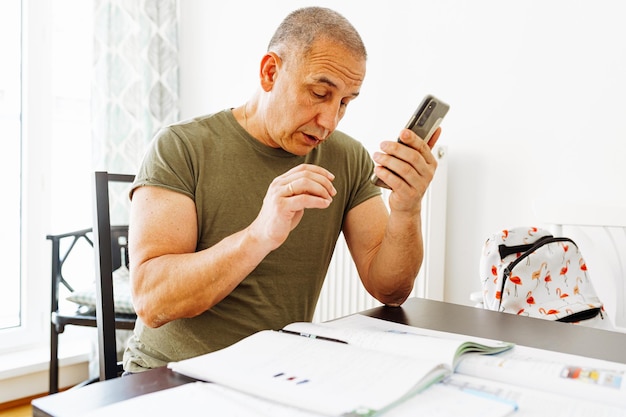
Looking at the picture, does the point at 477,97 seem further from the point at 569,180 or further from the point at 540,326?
the point at 540,326

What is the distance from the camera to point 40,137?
2725 mm

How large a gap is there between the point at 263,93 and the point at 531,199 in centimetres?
110

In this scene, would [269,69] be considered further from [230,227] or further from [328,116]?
[230,227]

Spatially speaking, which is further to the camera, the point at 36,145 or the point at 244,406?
the point at 36,145

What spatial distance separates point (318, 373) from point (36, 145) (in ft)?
7.97

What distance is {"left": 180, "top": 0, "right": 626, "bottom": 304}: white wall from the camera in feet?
6.03

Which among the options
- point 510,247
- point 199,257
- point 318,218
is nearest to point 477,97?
point 510,247

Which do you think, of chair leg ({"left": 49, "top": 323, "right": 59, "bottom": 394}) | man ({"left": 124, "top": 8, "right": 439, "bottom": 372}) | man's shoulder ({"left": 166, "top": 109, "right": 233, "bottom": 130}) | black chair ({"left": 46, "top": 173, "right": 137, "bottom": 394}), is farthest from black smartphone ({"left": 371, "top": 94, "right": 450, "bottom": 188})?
chair leg ({"left": 49, "top": 323, "right": 59, "bottom": 394})

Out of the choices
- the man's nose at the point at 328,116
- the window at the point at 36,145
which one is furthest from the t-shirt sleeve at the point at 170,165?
the window at the point at 36,145

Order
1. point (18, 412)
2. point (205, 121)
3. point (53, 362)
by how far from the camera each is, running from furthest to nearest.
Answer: point (18, 412)
point (53, 362)
point (205, 121)

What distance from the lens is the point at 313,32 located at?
3.76ft

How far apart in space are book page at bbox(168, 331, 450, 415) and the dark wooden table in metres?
0.06

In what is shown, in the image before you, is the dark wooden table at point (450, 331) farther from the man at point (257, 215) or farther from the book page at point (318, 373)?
the man at point (257, 215)

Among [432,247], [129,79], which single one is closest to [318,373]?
[432,247]
